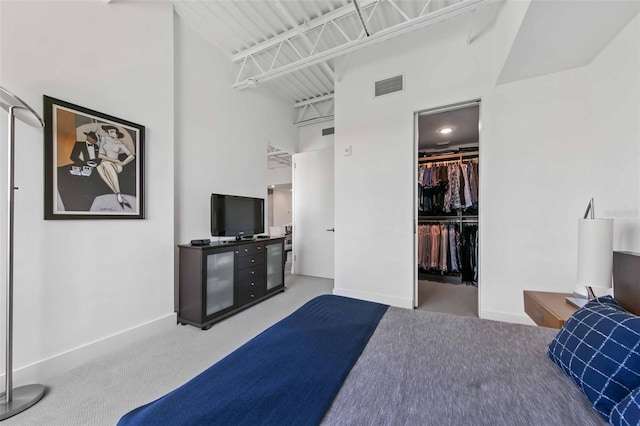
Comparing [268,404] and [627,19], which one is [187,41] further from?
[627,19]

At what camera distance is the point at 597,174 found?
75.9 inches

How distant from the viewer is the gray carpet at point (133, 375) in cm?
140

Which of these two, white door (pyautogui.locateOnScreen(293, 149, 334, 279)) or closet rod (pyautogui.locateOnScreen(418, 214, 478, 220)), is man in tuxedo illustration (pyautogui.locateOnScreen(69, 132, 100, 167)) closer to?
white door (pyautogui.locateOnScreen(293, 149, 334, 279))

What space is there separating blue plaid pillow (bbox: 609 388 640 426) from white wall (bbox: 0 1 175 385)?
2986mm

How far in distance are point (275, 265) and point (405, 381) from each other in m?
2.85

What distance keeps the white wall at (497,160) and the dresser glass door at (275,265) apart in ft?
2.92

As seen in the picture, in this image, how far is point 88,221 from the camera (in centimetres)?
191

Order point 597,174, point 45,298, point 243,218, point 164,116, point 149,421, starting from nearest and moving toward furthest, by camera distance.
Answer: point 149,421 → point 45,298 → point 597,174 → point 164,116 → point 243,218

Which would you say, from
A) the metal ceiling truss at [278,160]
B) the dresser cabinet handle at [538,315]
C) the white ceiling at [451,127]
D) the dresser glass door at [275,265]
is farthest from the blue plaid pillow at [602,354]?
the metal ceiling truss at [278,160]

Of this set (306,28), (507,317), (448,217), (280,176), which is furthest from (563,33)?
(280,176)

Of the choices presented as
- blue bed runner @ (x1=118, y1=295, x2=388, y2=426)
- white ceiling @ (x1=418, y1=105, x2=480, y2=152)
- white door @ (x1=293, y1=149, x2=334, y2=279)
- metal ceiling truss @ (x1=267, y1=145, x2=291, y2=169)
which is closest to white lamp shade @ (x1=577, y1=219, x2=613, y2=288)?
blue bed runner @ (x1=118, y1=295, x2=388, y2=426)

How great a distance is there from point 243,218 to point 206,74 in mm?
1911

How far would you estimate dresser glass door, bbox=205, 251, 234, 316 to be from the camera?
100 inches

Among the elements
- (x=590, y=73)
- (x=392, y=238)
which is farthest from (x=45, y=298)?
(x=590, y=73)
